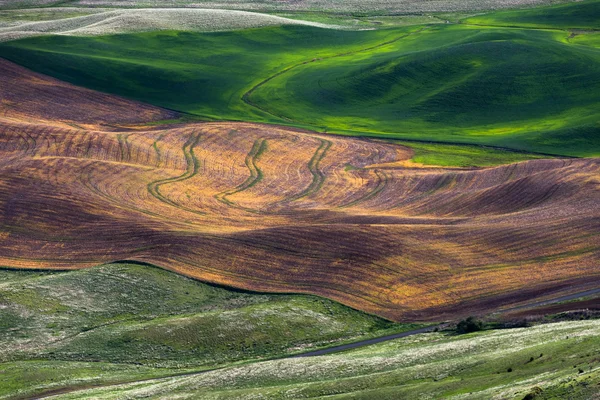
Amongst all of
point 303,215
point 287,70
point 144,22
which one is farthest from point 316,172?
point 144,22

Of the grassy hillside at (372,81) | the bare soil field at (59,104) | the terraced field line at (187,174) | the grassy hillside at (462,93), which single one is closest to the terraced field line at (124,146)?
the terraced field line at (187,174)

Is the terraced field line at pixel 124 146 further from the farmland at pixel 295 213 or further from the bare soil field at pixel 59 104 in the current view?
the bare soil field at pixel 59 104

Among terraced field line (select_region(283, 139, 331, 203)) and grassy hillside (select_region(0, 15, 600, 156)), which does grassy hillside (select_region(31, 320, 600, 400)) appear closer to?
terraced field line (select_region(283, 139, 331, 203))

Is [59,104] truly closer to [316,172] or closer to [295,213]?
[316,172]

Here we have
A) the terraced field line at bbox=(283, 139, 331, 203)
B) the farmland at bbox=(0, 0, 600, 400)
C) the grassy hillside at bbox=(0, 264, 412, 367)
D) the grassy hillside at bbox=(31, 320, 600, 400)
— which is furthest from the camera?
the terraced field line at bbox=(283, 139, 331, 203)

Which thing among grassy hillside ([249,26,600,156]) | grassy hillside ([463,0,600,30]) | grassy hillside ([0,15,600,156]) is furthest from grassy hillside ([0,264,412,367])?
grassy hillside ([463,0,600,30])

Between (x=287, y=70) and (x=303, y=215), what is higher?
(x=287, y=70)

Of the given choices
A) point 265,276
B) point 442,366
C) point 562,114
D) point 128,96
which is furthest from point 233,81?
point 442,366
